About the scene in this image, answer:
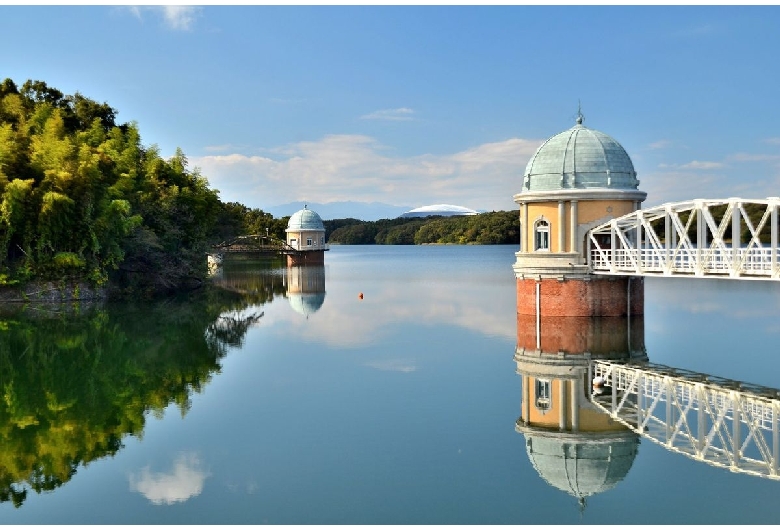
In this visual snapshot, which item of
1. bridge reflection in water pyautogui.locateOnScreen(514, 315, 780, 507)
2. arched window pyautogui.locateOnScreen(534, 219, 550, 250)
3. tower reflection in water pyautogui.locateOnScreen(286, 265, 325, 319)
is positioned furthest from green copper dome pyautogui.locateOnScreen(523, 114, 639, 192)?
tower reflection in water pyautogui.locateOnScreen(286, 265, 325, 319)

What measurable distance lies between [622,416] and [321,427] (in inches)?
269

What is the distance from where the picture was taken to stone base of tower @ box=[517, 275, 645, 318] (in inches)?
1135

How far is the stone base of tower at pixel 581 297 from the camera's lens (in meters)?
28.8

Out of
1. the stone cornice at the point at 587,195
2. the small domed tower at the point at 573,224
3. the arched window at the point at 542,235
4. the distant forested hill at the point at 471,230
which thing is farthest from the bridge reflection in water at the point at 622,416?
the distant forested hill at the point at 471,230

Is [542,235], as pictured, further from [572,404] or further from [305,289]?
[305,289]

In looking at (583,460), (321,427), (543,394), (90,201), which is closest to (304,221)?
(90,201)

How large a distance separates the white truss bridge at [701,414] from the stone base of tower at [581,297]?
6558 millimetres

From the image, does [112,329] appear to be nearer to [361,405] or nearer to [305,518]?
[361,405]

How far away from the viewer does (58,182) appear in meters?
37.3

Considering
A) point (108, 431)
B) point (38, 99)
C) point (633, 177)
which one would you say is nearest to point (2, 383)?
point (108, 431)

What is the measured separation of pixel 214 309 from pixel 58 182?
32.5ft

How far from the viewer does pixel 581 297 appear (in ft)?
94.5

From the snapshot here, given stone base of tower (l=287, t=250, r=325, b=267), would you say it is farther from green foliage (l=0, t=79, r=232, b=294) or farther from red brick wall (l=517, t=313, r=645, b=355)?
red brick wall (l=517, t=313, r=645, b=355)

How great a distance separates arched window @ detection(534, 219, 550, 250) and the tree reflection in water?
12342mm
